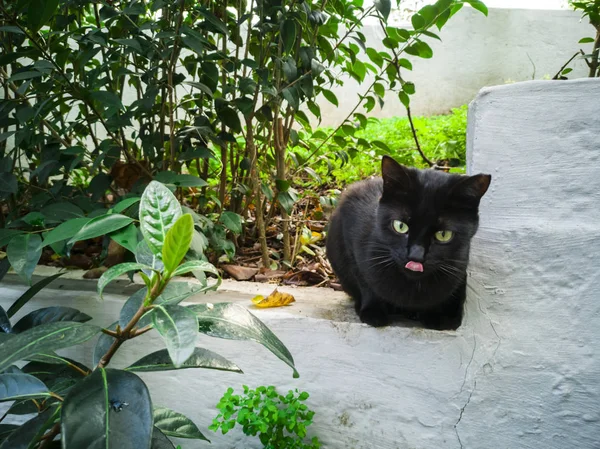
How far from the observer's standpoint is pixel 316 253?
2562 mm

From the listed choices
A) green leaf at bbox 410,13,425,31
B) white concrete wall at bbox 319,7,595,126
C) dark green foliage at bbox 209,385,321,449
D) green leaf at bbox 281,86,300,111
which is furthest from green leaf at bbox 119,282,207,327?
white concrete wall at bbox 319,7,595,126

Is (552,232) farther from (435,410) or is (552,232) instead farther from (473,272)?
(435,410)

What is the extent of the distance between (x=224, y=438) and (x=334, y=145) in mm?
1522

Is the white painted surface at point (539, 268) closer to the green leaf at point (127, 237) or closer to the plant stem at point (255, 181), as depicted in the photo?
the plant stem at point (255, 181)

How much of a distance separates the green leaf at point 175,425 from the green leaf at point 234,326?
40 cm

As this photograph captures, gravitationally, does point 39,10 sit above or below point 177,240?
above

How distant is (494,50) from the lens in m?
5.95

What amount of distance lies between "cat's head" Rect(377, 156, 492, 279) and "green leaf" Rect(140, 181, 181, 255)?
0.73 metres

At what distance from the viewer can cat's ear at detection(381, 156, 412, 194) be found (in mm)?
1482

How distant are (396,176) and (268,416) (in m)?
0.88

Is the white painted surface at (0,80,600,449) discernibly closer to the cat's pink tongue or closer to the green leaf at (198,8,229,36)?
the cat's pink tongue

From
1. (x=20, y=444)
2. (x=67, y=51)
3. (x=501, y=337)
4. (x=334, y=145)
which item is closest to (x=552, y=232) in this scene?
(x=501, y=337)

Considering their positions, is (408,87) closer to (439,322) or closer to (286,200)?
(286,200)

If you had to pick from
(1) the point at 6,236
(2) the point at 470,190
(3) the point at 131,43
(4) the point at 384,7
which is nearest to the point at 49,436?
(1) the point at 6,236
